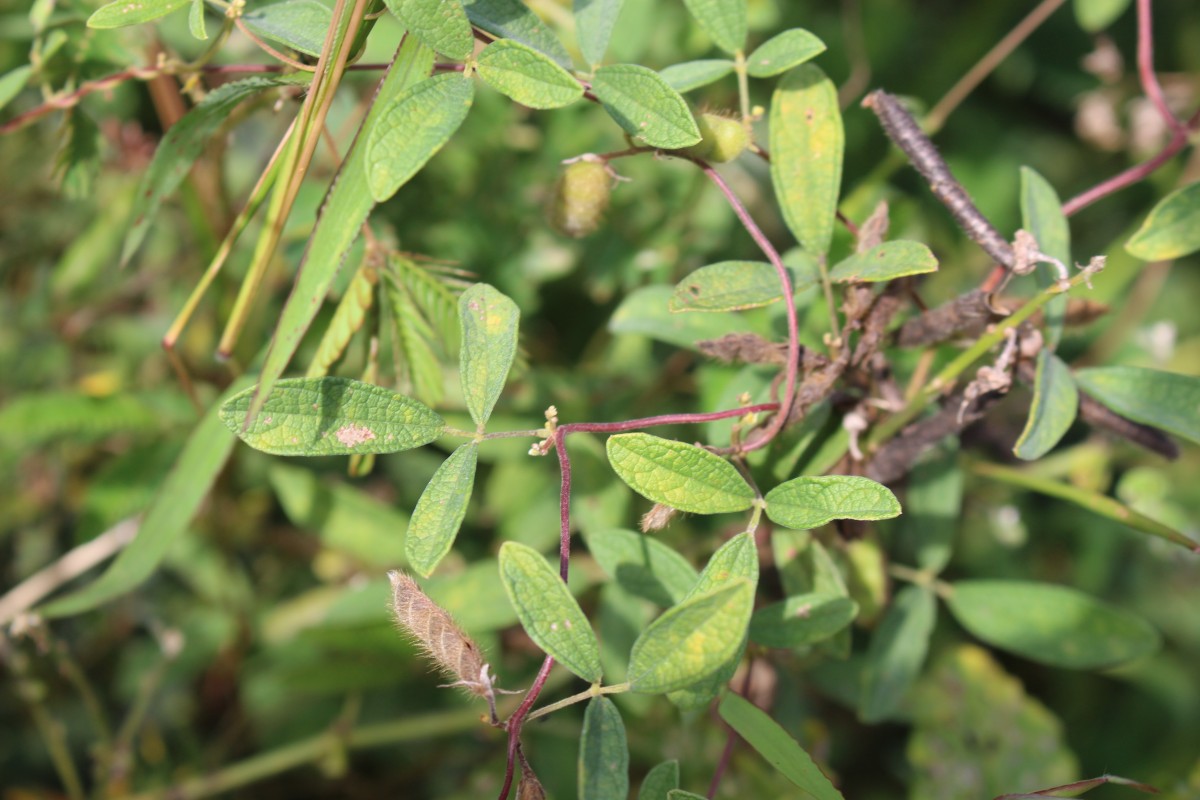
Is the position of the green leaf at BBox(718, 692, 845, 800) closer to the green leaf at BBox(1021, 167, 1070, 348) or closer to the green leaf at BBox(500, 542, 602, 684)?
the green leaf at BBox(500, 542, 602, 684)

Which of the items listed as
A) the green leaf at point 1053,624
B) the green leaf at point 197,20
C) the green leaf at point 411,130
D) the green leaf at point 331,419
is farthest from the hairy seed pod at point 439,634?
the green leaf at point 1053,624

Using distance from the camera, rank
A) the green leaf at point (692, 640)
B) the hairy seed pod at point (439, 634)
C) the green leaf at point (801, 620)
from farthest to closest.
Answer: the green leaf at point (801, 620) → the hairy seed pod at point (439, 634) → the green leaf at point (692, 640)

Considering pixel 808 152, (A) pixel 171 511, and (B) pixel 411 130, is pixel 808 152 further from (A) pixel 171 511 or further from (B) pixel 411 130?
(A) pixel 171 511

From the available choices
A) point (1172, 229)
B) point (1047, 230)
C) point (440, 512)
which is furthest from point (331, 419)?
point (1172, 229)

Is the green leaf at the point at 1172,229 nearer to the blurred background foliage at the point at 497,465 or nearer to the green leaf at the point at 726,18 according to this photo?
the blurred background foliage at the point at 497,465

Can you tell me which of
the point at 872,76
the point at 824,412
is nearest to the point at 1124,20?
the point at 872,76

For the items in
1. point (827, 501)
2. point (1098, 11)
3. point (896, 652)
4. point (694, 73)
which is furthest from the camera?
point (1098, 11)

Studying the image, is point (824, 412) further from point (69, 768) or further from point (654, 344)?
point (69, 768)
